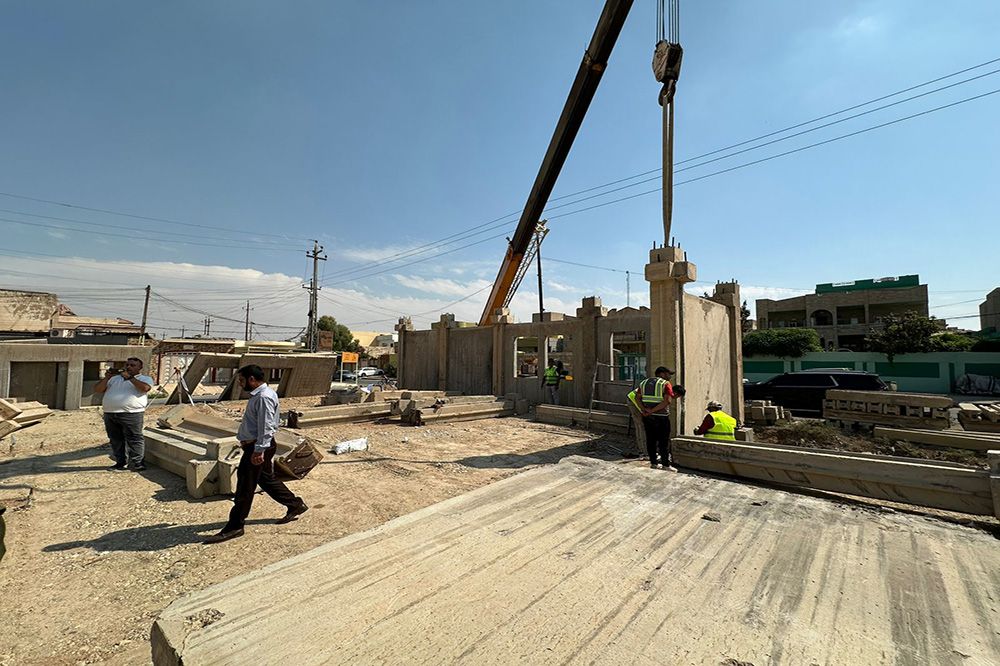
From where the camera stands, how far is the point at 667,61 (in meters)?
8.14

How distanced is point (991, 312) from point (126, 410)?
5936 centimetres

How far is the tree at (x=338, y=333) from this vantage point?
2037 inches

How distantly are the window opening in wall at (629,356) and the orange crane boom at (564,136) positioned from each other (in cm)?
486

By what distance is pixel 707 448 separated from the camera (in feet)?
18.1

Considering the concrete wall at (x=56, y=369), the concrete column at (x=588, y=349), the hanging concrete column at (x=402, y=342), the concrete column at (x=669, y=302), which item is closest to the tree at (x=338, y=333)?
the hanging concrete column at (x=402, y=342)

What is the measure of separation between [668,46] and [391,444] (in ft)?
32.0

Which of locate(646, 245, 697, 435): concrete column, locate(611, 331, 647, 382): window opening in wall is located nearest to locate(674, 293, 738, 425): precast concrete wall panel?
locate(646, 245, 697, 435): concrete column

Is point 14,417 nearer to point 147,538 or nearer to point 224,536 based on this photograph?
point 147,538

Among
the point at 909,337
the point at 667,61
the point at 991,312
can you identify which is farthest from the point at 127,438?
the point at 991,312

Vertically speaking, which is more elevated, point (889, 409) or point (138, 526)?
point (889, 409)

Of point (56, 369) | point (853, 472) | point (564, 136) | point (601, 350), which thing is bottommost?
point (853, 472)

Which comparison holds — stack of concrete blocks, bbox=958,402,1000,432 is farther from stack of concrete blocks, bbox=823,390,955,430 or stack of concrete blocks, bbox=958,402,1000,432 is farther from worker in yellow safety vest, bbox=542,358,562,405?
worker in yellow safety vest, bbox=542,358,562,405

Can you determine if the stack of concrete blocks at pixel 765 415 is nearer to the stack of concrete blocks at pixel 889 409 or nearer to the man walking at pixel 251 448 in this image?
the stack of concrete blocks at pixel 889 409

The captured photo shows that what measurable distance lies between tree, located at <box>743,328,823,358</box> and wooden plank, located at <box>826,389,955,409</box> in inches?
876
